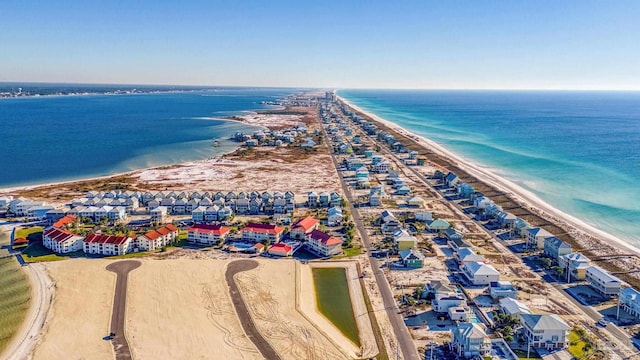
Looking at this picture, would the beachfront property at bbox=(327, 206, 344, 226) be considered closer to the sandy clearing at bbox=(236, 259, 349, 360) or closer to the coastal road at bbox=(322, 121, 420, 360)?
the coastal road at bbox=(322, 121, 420, 360)

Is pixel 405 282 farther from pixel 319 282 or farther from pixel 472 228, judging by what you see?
pixel 472 228

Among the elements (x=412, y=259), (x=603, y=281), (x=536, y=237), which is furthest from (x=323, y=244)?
(x=603, y=281)

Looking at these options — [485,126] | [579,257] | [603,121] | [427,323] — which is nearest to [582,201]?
[579,257]

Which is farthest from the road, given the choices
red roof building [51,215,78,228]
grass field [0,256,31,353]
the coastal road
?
the coastal road

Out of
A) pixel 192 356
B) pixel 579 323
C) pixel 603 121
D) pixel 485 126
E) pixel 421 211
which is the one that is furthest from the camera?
pixel 603 121

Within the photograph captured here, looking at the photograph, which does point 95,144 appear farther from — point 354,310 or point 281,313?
point 354,310
